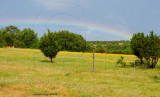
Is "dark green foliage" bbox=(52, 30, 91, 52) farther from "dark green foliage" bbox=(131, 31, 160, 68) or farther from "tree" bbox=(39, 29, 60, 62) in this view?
"dark green foliage" bbox=(131, 31, 160, 68)

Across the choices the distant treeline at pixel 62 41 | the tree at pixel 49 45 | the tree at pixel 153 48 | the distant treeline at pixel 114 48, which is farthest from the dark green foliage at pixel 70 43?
the tree at pixel 153 48

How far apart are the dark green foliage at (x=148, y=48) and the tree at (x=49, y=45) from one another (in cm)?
1731

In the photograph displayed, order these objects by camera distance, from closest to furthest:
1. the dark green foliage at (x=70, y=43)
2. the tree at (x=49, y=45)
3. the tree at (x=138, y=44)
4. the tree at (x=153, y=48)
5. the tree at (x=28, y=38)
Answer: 1. the tree at (x=153, y=48)
2. the tree at (x=138, y=44)
3. the tree at (x=49, y=45)
4. the dark green foliage at (x=70, y=43)
5. the tree at (x=28, y=38)

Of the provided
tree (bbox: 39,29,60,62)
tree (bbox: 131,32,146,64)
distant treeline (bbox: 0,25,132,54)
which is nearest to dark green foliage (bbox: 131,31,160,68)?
tree (bbox: 131,32,146,64)

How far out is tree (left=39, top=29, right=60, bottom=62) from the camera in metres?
38.7

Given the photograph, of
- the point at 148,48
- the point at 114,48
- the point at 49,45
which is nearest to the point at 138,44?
the point at 148,48

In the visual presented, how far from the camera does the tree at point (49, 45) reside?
1523 inches

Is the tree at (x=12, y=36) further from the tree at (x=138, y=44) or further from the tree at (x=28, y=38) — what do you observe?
the tree at (x=138, y=44)

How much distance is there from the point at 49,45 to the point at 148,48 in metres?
21.2

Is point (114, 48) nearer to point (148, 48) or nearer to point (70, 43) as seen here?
point (70, 43)

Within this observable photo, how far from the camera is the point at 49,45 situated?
129 feet

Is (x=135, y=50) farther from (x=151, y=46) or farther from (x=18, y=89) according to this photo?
(x=18, y=89)

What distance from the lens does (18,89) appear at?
1126cm

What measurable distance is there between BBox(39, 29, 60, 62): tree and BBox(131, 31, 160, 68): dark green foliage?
682 inches
